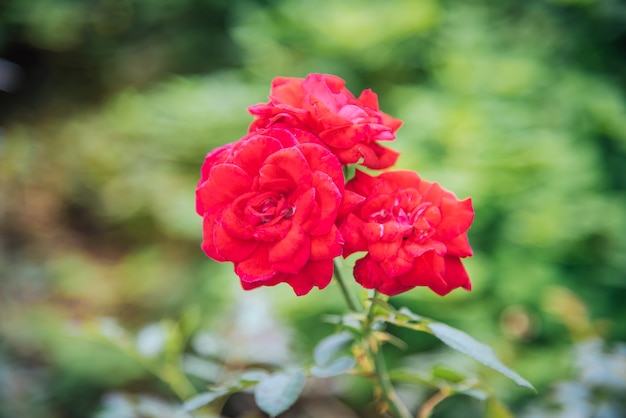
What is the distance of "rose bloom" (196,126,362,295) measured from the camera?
1.56 ft

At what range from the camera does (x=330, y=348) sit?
0.64m

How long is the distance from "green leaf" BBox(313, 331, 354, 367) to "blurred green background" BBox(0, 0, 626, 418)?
0.26 meters

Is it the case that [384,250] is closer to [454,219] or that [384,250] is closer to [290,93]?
[454,219]

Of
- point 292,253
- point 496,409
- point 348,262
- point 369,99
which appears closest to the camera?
point 292,253

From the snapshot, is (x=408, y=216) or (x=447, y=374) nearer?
(x=408, y=216)

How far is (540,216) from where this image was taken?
1.49m

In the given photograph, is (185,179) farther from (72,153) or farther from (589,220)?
(589,220)

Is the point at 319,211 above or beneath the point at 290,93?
beneath

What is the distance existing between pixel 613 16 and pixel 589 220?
0.75 m

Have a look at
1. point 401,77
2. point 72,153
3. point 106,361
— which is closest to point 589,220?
point 401,77

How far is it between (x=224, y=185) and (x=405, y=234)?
0.51ft

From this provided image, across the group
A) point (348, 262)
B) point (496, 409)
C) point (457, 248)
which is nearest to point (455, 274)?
point (457, 248)

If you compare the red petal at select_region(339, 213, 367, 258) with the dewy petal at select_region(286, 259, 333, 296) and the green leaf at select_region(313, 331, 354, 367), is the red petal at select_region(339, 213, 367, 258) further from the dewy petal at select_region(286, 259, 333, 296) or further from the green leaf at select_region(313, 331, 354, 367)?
the green leaf at select_region(313, 331, 354, 367)

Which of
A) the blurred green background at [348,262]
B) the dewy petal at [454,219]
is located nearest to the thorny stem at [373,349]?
the dewy petal at [454,219]
